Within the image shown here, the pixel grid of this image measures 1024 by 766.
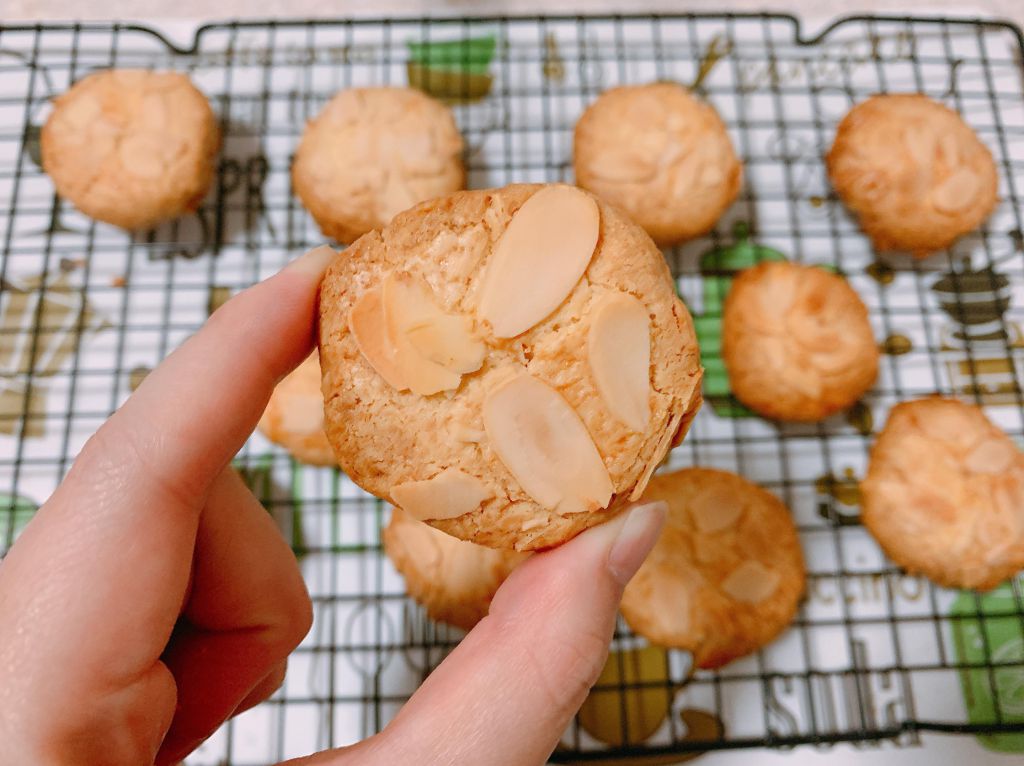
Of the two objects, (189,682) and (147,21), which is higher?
(147,21)

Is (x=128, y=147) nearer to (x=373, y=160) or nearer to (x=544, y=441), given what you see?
(x=373, y=160)

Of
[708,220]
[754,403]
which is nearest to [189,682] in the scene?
[754,403]

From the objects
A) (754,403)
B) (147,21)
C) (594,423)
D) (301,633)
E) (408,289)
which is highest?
(147,21)

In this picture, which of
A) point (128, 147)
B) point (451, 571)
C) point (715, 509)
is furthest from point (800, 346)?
point (128, 147)

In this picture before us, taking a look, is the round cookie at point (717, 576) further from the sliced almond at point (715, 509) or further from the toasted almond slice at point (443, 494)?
the toasted almond slice at point (443, 494)

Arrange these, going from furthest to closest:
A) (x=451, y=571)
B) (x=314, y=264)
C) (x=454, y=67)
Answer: (x=454, y=67)
(x=451, y=571)
(x=314, y=264)

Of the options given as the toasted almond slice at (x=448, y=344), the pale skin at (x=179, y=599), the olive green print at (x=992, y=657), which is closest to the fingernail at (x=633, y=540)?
the pale skin at (x=179, y=599)

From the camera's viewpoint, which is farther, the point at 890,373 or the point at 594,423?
the point at 890,373

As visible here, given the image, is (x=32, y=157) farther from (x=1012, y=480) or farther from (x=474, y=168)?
(x=1012, y=480)
